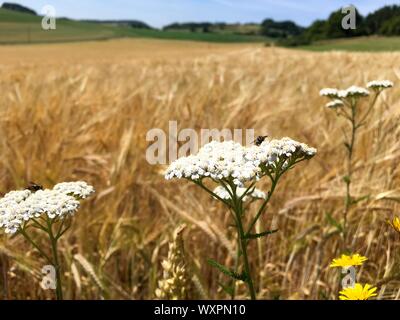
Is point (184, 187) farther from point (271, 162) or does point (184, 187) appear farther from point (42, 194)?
point (271, 162)

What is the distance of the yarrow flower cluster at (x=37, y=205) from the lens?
1.18 metres

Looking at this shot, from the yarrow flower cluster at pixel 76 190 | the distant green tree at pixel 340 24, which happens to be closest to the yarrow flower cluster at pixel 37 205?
the yarrow flower cluster at pixel 76 190

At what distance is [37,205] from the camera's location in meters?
1.21

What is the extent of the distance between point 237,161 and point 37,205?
18.5 inches

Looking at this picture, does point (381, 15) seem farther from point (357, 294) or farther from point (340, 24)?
point (357, 294)

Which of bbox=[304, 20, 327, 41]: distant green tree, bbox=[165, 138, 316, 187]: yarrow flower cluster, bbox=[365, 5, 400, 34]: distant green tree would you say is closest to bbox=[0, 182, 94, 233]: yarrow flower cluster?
bbox=[165, 138, 316, 187]: yarrow flower cluster

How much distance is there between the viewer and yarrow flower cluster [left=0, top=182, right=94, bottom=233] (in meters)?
1.18

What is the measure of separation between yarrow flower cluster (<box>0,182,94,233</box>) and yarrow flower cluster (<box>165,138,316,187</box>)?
25 centimetres

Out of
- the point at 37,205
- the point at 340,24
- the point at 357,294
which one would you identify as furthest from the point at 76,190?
the point at 340,24

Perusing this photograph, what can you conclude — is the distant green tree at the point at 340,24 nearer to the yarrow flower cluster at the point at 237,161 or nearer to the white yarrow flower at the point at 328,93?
the white yarrow flower at the point at 328,93

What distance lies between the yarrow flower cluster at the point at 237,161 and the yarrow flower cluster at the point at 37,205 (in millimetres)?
247
